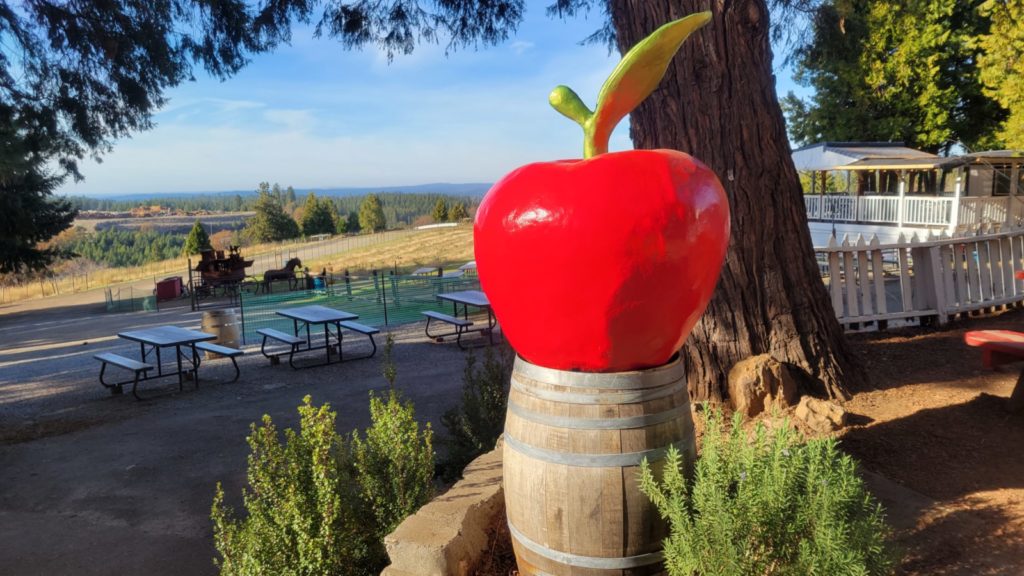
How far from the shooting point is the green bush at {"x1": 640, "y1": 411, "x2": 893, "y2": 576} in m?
1.82

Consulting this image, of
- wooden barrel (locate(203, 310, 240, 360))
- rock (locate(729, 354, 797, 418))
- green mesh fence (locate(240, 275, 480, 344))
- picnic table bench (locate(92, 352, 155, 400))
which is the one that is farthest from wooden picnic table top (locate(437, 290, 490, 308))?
rock (locate(729, 354, 797, 418))

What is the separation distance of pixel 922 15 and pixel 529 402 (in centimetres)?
2610

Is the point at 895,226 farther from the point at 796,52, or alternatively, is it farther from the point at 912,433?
the point at 912,433

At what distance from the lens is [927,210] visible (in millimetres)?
18172

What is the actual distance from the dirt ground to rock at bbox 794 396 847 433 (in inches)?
3.0

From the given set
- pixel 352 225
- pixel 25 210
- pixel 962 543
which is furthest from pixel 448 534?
pixel 352 225

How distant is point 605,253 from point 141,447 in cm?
629

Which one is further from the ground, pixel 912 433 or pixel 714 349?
pixel 714 349

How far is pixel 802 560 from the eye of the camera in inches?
71.1

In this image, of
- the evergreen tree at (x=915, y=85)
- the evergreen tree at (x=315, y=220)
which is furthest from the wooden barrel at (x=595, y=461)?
the evergreen tree at (x=315, y=220)

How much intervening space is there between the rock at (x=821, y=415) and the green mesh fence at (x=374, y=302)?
34.7ft

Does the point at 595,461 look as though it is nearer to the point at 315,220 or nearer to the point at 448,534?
the point at 448,534

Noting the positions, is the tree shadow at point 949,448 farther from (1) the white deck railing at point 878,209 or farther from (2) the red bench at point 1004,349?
(1) the white deck railing at point 878,209

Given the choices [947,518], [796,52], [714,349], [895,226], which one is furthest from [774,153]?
[895,226]
